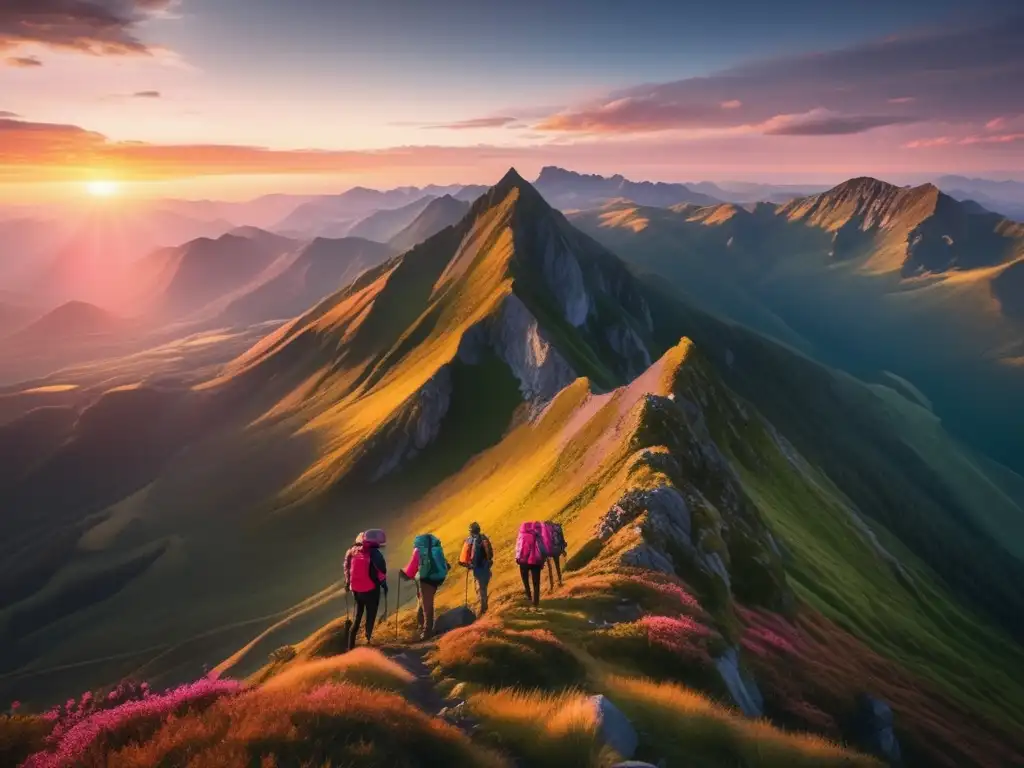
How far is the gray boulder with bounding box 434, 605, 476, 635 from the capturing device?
26359 millimetres

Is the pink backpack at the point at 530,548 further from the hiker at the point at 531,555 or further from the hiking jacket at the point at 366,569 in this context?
the hiking jacket at the point at 366,569

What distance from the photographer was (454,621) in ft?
87.8

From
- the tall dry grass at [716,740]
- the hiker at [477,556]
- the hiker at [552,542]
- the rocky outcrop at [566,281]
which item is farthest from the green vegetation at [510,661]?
the rocky outcrop at [566,281]

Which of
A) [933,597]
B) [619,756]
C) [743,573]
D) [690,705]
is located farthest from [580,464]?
[933,597]

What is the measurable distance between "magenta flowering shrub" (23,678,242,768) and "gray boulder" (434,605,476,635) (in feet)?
37.4

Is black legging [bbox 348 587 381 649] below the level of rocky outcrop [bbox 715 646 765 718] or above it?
above

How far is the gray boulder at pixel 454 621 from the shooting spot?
26.4 meters

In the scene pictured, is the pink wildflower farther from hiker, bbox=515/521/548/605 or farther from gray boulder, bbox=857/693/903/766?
gray boulder, bbox=857/693/903/766

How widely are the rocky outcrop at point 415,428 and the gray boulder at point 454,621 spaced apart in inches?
3981

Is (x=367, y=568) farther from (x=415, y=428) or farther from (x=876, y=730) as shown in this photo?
(x=415, y=428)

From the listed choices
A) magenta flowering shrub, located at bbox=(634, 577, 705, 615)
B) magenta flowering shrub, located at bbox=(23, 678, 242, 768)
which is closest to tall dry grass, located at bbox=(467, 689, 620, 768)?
magenta flowering shrub, located at bbox=(23, 678, 242, 768)

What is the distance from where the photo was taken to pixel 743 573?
44.3 m

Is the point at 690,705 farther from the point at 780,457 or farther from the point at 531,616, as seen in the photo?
the point at 780,457

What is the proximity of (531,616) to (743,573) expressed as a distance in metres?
24.9
